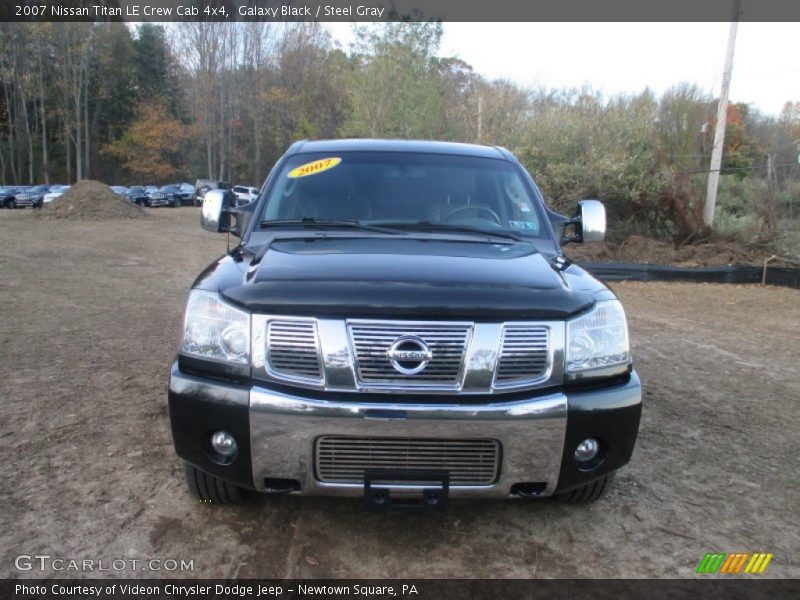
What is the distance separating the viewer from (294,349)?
8.29 ft

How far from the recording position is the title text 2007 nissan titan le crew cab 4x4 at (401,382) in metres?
2.49

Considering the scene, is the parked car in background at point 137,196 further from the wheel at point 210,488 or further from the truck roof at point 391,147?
the wheel at point 210,488

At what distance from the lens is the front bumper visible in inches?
97.1

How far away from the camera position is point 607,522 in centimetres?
308

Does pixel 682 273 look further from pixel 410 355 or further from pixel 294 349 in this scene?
pixel 294 349

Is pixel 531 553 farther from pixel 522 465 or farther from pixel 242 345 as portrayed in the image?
pixel 242 345

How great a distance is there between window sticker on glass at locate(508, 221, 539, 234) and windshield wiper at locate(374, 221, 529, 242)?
135 mm

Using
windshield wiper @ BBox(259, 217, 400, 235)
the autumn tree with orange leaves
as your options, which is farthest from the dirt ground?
the autumn tree with orange leaves

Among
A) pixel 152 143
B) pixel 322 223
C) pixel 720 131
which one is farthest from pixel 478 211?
→ pixel 152 143

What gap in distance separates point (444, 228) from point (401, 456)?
1.52 meters

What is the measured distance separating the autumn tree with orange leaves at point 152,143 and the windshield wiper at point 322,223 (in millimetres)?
53055

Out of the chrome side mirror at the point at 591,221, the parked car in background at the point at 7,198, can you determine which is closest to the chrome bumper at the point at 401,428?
the chrome side mirror at the point at 591,221

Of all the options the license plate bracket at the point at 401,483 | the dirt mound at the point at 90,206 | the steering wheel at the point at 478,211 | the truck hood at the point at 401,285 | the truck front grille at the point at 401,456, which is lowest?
the dirt mound at the point at 90,206

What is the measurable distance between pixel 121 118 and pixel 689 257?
5358 centimetres
